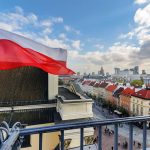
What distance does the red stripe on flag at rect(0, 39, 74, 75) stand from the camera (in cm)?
238

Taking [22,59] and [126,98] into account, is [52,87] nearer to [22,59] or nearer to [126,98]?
[22,59]

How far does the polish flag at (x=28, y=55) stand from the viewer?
2.41m

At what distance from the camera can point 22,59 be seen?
2.49 m

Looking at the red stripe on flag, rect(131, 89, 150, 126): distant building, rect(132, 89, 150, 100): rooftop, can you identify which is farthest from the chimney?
rect(132, 89, 150, 100): rooftop

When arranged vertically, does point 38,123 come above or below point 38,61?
below

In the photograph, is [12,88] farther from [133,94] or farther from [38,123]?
[133,94]

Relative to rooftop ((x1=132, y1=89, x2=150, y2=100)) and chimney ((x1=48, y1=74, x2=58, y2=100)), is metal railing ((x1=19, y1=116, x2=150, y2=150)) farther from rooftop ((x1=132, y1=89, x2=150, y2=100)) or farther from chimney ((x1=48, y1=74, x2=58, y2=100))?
rooftop ((x1=132, y1=89, x2=150, y2=100))

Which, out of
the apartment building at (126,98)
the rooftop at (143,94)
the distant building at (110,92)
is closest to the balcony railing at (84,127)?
the rooftop at (143,94)

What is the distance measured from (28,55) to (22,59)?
15cm

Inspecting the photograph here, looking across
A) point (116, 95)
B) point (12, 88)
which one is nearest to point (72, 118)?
point (12, 88)

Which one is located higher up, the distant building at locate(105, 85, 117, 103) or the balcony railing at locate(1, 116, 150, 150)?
the balcony railing at locate(1, 116, 150, 150)

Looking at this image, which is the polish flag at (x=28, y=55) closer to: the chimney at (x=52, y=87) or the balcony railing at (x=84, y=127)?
the balcony railing at (x=84, y=127)

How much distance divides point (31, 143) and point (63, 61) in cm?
460

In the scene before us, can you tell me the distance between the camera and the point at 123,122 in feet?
7.77
